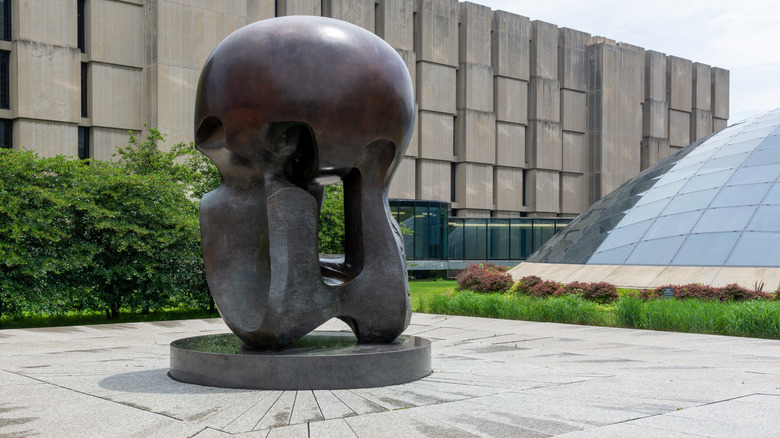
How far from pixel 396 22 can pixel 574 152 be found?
18.2 m

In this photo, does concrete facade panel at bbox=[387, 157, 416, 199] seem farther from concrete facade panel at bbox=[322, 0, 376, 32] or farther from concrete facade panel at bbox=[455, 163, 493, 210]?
concrete facade panel at bbox=[322, 0, 376, 32]

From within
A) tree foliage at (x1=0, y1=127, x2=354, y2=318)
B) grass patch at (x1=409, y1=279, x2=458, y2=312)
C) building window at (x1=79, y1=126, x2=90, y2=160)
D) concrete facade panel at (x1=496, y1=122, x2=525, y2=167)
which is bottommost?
grass patch at (x1=409, y1=279, x2=458, y2=312)

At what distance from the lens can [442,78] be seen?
4647 cm

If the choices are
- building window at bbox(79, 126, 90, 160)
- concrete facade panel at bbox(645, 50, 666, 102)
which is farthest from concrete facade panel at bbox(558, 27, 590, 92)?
building window at bbox(79, 126, 90, 160)

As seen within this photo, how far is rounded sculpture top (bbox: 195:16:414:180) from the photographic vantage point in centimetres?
758

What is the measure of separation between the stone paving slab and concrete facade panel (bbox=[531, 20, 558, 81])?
42.4 m

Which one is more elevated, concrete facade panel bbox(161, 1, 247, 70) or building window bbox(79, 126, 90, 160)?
concrete facade panel bbox(161, 1, 247, 70)

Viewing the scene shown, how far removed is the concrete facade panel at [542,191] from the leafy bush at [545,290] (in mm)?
33559

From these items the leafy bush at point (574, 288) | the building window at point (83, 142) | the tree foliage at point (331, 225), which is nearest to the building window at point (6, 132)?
the building window at point (83, 142)

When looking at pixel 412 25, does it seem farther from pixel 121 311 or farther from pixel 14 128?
pixel 121 311

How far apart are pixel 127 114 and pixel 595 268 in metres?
26.1

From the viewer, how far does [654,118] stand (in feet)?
188

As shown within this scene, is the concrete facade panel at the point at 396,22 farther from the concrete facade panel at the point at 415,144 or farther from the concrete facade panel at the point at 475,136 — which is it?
the concrete facade panel at the point at 475,136

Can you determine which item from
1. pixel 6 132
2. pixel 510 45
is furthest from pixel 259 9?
pixel 510 45
